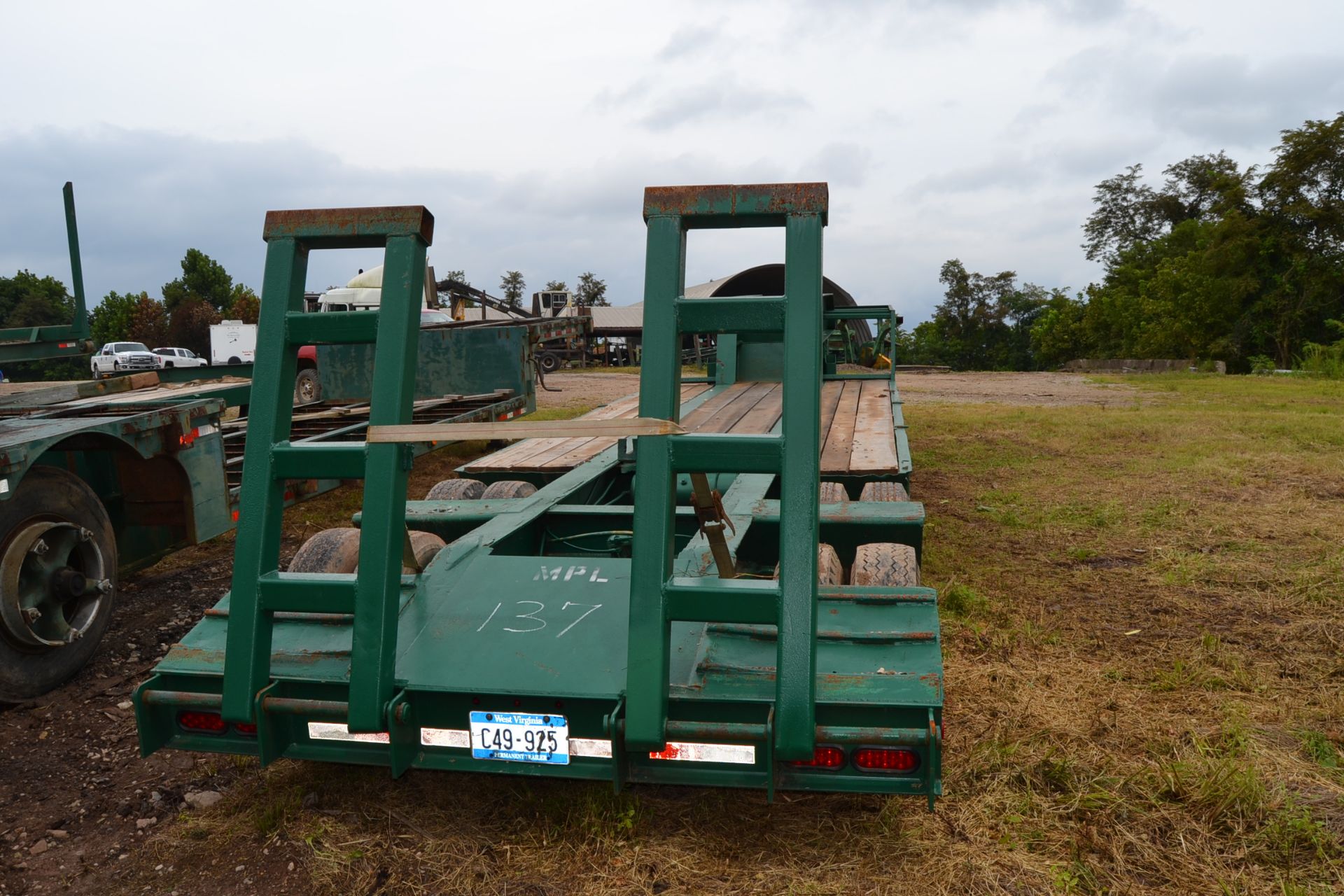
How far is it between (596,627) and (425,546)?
120cm

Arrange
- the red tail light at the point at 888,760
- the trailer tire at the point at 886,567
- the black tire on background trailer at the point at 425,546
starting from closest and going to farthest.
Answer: the red tail light at the point at 888,760 < the trailer tire at the point at 886,567 < the black tire on background trailer at the point at 425,546

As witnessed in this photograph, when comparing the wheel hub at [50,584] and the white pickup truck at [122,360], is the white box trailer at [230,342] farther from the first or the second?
the wheel hub at [50,584]

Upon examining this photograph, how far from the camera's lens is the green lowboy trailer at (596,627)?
2117 millimetres

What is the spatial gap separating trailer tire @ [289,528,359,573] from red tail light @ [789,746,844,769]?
179 cm

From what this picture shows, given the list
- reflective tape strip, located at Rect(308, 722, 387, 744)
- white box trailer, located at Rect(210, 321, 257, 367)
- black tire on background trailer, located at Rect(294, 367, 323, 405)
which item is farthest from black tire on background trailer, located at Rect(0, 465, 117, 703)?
white box trailer, located at Rect(210, 321, 257, 367)

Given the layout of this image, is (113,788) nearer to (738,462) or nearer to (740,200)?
(738,462)

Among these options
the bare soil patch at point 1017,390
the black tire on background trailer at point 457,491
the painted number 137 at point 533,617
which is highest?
the bare soil patch at point 1017,390

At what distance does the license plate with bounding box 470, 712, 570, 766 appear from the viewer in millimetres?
2299

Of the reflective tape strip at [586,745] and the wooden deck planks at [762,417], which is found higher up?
the wooden deck planks at [762,417]

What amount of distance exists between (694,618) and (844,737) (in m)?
0.45

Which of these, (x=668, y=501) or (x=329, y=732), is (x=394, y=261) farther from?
(x=329, y=732)

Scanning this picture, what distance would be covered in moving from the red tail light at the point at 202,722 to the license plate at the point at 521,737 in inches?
28.6

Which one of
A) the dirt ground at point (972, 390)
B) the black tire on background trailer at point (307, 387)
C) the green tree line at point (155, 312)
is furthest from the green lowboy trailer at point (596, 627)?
the green tree line at point (155, 312)

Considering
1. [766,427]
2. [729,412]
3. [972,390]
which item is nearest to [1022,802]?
[766,427]
